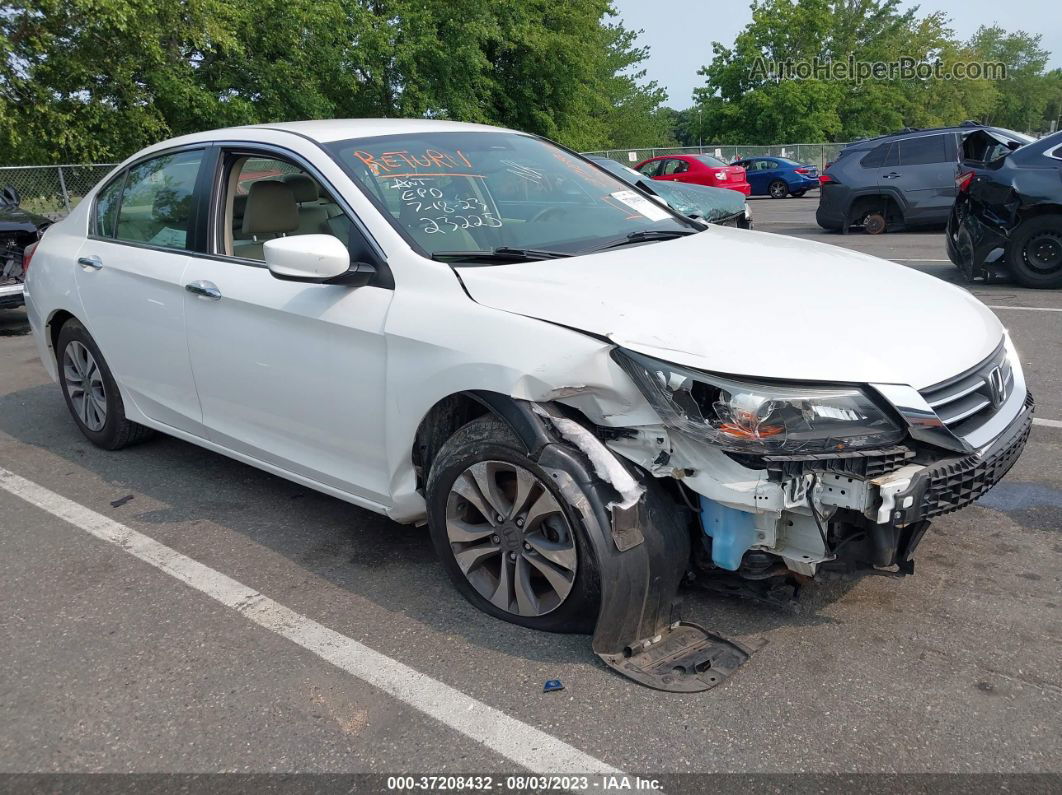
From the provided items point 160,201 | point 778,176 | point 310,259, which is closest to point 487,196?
point 310,259

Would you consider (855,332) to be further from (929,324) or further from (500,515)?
(500,515)

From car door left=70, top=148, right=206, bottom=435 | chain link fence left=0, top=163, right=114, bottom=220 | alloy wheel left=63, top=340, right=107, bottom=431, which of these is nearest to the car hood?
car door left=70, top=148, right=206, bottom=435

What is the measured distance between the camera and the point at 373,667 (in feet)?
10.1

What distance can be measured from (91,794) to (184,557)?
4.98 feet

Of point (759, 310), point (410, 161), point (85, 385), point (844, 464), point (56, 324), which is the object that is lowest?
point (85, 385)

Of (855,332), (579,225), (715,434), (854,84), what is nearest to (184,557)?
(579,225)

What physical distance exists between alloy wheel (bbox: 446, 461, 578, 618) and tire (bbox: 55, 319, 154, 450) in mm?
2636

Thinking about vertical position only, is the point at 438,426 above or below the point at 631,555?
above

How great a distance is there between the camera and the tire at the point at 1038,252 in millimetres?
9000

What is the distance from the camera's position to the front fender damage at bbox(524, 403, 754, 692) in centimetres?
288

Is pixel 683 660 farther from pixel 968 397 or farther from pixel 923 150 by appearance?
pixel 923 150

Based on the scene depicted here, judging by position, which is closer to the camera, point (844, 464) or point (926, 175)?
point (844, 464)

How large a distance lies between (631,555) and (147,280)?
2823mm

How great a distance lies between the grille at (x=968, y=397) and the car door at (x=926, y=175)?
12252 mm
